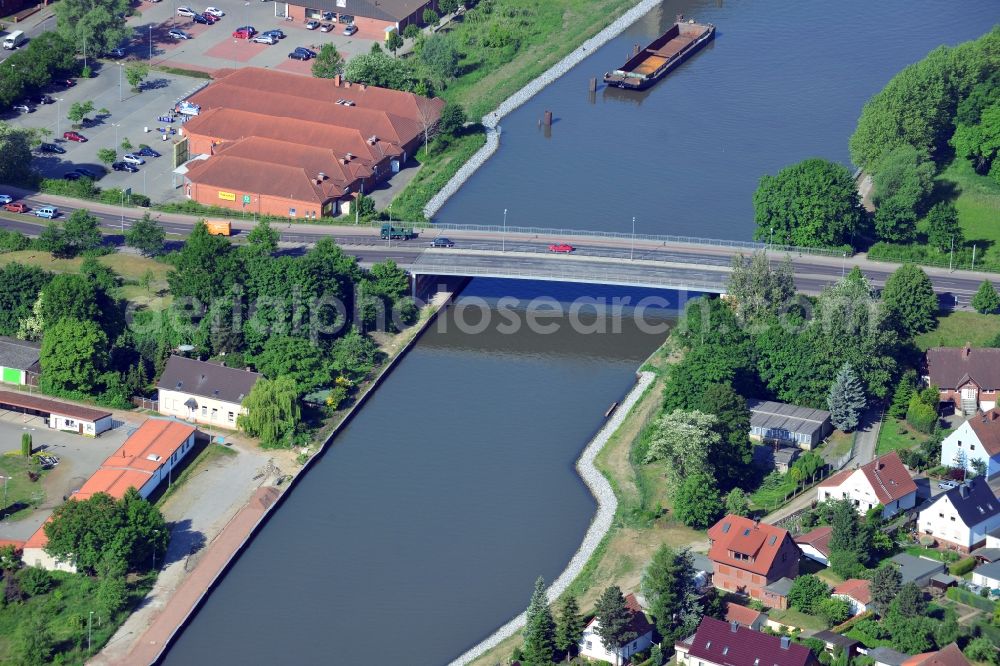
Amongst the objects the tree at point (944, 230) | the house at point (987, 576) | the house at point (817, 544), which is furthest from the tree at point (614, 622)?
the tree at point (944, 230)

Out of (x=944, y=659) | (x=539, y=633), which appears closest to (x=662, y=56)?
(x=539, y=633)

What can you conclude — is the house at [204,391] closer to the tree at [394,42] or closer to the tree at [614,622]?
the tree at [614,622]

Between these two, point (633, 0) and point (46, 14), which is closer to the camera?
point (46, 14)

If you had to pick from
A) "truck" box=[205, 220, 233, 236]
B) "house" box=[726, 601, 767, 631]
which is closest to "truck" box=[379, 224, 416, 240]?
"truck" box=[205, 220, 233, 236]

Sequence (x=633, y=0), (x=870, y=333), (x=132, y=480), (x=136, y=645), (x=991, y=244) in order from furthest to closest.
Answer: (x=633, y=0) → (x=991, y=244) → (x=870, y=333) → (x=132, y=480) → (x=136, y=645)

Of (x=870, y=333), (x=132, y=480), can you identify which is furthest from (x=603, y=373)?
(x=132, y=480)

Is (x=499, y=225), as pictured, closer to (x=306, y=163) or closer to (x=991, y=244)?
(x=306, y=163)
